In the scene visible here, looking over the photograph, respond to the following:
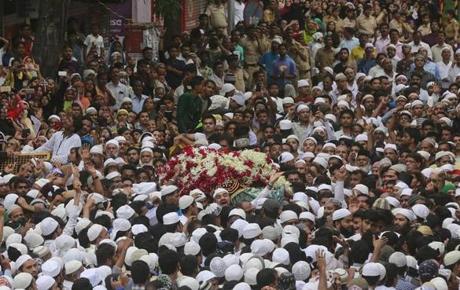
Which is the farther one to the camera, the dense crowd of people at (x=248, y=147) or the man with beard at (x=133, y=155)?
the man with beard at (x=133, y=155)

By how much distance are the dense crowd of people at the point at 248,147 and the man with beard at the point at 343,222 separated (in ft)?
0.06

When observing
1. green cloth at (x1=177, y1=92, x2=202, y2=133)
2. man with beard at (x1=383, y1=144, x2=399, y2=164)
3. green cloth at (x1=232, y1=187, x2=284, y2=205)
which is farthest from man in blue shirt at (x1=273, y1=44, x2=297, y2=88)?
green cloth at (x1=232, y1=187, x2=284, y2=205)

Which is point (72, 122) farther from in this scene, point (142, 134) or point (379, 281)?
point (379, 281)

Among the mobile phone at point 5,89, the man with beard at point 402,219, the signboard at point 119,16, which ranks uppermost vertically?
the signboard at point 119,16

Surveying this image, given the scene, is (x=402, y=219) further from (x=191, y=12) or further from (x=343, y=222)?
(x=191, y=12)

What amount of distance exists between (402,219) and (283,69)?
10.7m

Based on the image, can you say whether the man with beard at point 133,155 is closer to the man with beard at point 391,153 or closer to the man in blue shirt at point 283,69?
the man with beard at point 391,153

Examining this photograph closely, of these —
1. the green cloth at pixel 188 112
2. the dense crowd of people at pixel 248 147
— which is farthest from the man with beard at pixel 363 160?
the green cloth at pixel 188 112

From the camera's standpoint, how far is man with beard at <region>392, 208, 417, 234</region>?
1927cm

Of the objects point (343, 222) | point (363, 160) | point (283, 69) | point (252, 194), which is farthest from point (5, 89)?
point (343, 222)

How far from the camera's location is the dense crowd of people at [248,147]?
1767 centimetres

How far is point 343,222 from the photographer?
779 inches

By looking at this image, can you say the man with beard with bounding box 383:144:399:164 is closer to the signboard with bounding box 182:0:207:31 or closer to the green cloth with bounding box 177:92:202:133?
the green cloth with bounding box 177:92:202:133

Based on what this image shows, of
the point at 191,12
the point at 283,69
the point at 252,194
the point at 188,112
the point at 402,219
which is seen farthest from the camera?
the point at 191,12
